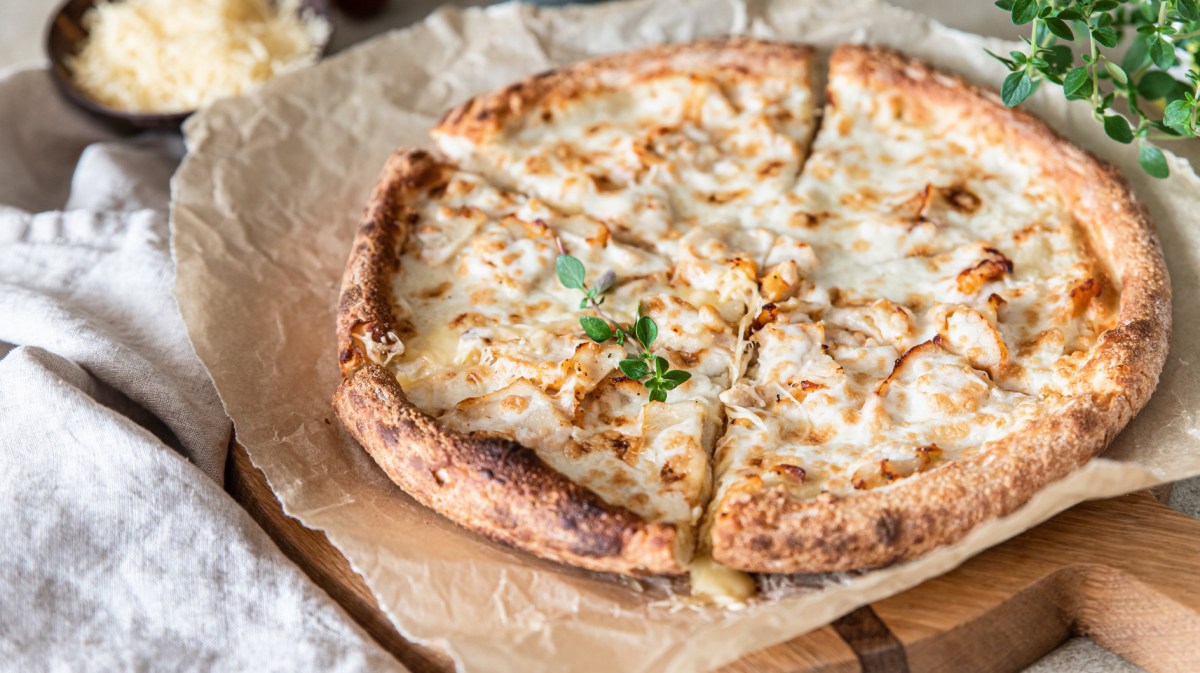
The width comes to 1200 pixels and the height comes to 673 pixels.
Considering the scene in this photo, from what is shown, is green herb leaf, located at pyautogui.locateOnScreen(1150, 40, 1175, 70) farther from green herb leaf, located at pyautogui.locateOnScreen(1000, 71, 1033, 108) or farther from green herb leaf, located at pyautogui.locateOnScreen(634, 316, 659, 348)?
green herb leaf, located at pyautogui.locateOnScreen(634, 316, 659, 348)

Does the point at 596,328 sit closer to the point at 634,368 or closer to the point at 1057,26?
the point at 634,368

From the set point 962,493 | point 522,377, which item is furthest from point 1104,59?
point 522,377

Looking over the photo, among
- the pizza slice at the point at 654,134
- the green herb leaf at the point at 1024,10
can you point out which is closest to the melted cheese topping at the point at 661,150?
the pizza slice at the point at 654,134

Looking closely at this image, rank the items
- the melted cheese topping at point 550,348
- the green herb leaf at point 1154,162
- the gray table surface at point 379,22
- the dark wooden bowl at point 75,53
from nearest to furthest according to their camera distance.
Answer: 1. the melted cheese topping at point 550,348
2. the green herb leaf at point 1154,162
3. the dark wooden bowl at point 75,53
4. the gray table surface at point 379,22

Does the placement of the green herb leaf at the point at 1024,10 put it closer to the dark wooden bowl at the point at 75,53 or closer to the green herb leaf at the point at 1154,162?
the green herb leaf at the point at 1154,162

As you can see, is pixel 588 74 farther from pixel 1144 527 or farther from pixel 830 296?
pixel 1144 527

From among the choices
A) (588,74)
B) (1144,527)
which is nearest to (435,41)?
(588,74)

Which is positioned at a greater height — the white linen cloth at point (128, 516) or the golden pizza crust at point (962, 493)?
the golden pizza crust at point (962, 493)
